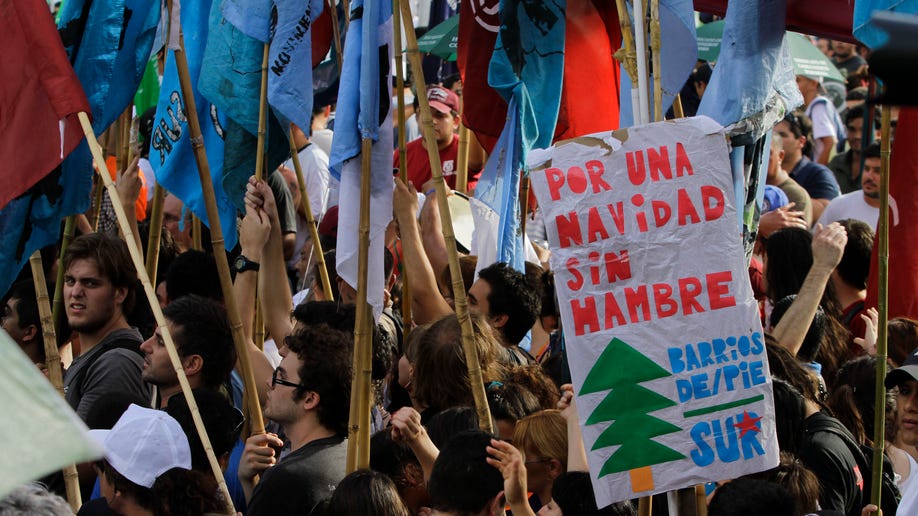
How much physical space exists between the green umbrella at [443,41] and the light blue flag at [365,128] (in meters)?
5.19

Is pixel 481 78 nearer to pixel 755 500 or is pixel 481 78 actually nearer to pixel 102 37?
pixel 102 37

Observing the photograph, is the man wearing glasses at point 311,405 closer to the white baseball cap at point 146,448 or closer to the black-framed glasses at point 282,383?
the black-framed glasses at point 282,383

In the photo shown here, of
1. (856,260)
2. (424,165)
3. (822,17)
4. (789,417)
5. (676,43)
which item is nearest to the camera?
(676,43)

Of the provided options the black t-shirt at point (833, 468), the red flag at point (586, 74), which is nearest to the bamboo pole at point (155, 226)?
the red flag at point (586, 74)

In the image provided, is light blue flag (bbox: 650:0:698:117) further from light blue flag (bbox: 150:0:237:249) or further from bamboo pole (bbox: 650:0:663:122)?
light blue flag (bbox: 150:0:237:249)

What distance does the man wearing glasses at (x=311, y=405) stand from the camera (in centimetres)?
473

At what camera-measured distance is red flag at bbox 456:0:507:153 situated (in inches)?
239

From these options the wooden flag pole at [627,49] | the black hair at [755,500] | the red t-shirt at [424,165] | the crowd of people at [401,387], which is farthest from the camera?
the red t-shirt at [424,165]

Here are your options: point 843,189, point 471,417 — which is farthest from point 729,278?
point 843,189

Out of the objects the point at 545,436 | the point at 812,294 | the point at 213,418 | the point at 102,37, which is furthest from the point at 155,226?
the point at 812,294

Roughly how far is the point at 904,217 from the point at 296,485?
276 centimetres

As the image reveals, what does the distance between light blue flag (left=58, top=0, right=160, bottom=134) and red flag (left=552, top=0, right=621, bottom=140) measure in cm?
192

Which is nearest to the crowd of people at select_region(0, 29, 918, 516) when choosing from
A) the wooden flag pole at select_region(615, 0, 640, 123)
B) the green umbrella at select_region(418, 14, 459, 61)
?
the wooden flag pole at select_region(615, 0, 640, 123)

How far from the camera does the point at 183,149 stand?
244 inches
